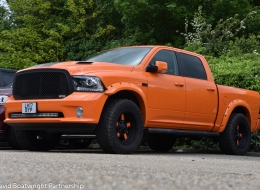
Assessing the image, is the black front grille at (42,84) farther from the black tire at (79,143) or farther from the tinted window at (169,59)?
the black tire at (79,143)

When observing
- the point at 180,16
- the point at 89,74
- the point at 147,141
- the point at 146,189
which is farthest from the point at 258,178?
the point at 180,16

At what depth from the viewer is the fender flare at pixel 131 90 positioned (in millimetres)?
7529

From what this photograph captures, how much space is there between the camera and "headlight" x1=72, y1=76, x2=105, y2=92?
7.46 metres

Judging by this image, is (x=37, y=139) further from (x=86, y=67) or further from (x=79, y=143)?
(x=79, y=143)

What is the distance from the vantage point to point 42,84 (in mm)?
7812

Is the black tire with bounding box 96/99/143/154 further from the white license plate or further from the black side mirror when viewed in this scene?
the white license plate

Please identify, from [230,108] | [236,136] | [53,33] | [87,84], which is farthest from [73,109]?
[53,33]

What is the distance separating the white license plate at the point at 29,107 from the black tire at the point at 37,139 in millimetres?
953

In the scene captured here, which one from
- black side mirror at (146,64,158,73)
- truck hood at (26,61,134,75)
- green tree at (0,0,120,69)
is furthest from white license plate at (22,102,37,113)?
green tree at (0,0,120,69)

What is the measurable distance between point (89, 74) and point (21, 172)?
3552mm

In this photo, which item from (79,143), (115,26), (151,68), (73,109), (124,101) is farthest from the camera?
(115,26)

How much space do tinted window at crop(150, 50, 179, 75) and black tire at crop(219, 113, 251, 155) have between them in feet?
5.55

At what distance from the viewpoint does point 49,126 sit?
24.9 ft

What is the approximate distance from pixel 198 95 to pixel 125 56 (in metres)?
1.48
